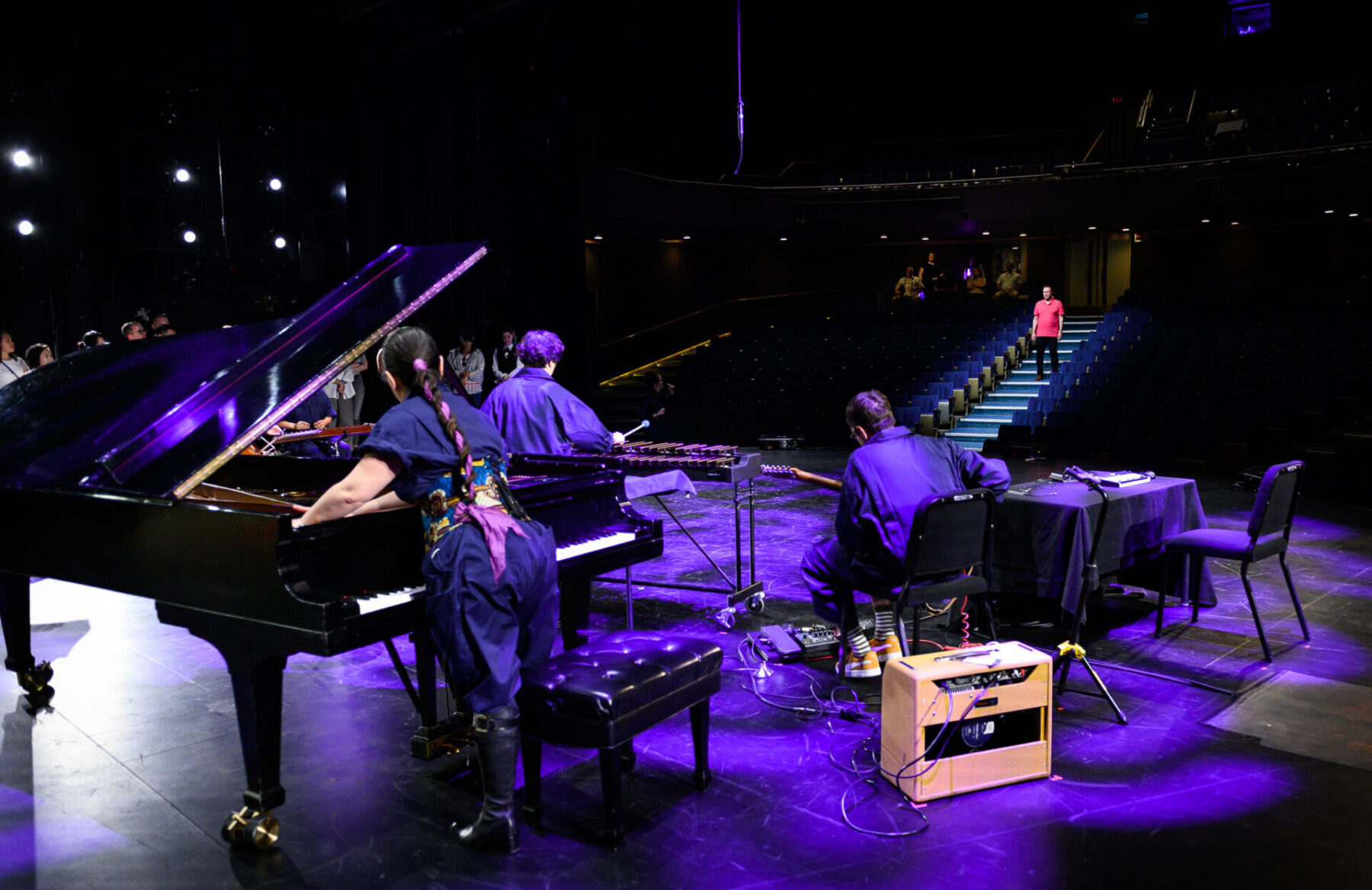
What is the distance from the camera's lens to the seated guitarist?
3492mm

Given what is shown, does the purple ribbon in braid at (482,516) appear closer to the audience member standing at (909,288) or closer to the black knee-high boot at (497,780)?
the black knee-high boot at (497,780)

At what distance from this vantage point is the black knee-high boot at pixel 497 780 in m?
2.49

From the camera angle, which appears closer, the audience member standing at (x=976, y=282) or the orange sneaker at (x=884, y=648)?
the orange sneaker at (x=884, y=648)

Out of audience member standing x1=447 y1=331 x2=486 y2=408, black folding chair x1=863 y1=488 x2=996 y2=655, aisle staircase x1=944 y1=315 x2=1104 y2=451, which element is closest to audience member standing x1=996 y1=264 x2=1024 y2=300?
aisle staircase x1=944 y1=315 x2=1104 y2=451

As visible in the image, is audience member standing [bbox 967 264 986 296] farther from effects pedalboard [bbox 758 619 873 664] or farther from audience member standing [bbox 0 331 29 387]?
effects pedalboard [bbox 758 619 873 664]

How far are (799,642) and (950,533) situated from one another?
101 centimetres

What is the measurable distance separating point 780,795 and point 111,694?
2713 millimetres

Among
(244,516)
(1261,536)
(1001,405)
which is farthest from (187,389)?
(1001,405)

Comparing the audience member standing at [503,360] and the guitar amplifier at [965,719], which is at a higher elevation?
the audience member standing at [503,360]

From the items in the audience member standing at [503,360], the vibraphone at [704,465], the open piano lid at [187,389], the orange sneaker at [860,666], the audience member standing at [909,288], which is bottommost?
the orange sneaker at [860,666]

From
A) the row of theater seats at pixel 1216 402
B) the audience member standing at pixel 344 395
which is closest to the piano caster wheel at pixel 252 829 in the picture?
the audience member standing at pixel 344 395

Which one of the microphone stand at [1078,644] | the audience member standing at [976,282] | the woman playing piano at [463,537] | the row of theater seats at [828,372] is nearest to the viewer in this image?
the woman playing piano at [463,537]

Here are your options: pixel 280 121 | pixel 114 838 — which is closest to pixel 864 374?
pixel 280 121

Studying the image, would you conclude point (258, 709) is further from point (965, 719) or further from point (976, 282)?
point (976, 282)
